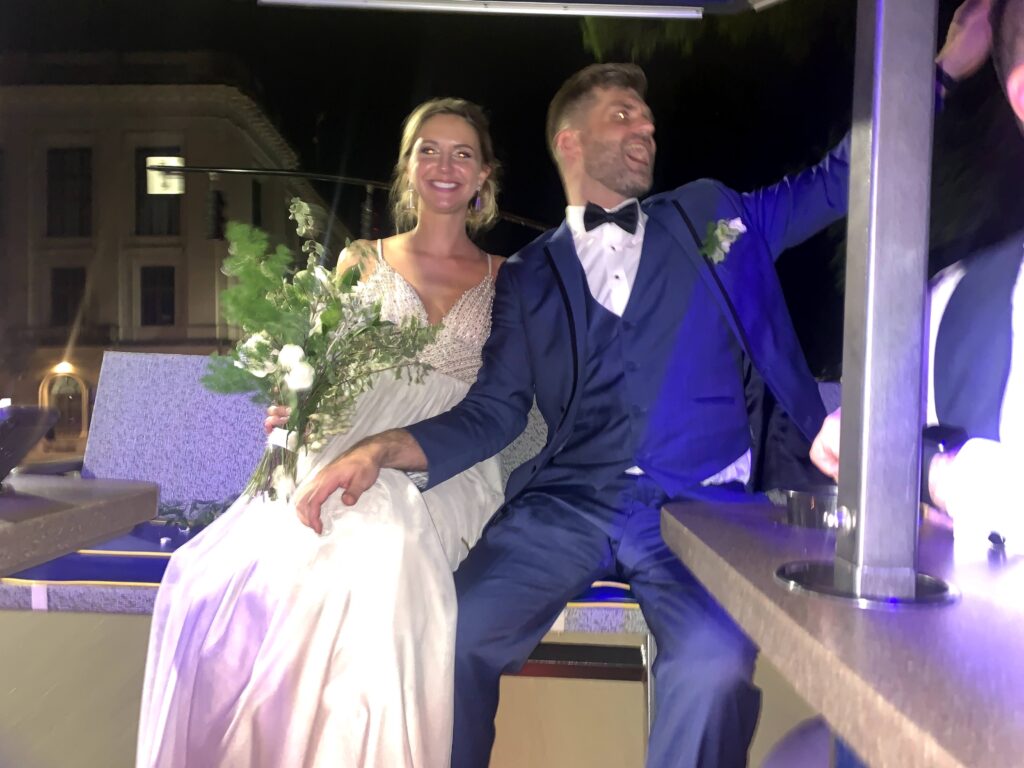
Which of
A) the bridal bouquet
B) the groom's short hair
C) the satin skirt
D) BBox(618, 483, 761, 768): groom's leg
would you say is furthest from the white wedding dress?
the groom's short hair

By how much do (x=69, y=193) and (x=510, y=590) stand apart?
2419mm

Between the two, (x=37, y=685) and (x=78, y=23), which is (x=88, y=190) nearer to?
(x=78, y=23)

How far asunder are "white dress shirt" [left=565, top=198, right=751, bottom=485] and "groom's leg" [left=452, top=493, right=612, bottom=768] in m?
0.25

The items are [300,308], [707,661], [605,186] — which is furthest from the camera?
[605,186]

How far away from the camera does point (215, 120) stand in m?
3.18

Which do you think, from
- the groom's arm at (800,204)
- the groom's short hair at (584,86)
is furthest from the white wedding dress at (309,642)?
the groom's short hair at (584,86)

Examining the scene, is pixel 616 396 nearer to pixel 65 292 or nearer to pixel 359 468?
pixel 359 468

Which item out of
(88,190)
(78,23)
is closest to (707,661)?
(88,190)

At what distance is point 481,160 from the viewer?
9.81 feet

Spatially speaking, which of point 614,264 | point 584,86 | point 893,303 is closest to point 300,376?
point 614,264

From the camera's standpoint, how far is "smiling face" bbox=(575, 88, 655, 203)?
2736mm

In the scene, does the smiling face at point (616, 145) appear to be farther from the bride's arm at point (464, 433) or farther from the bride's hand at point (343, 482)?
the bride's hand at point (343, 482)

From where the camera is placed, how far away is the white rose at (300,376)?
2.18 meters

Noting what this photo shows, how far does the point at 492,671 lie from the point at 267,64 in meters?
2.36
